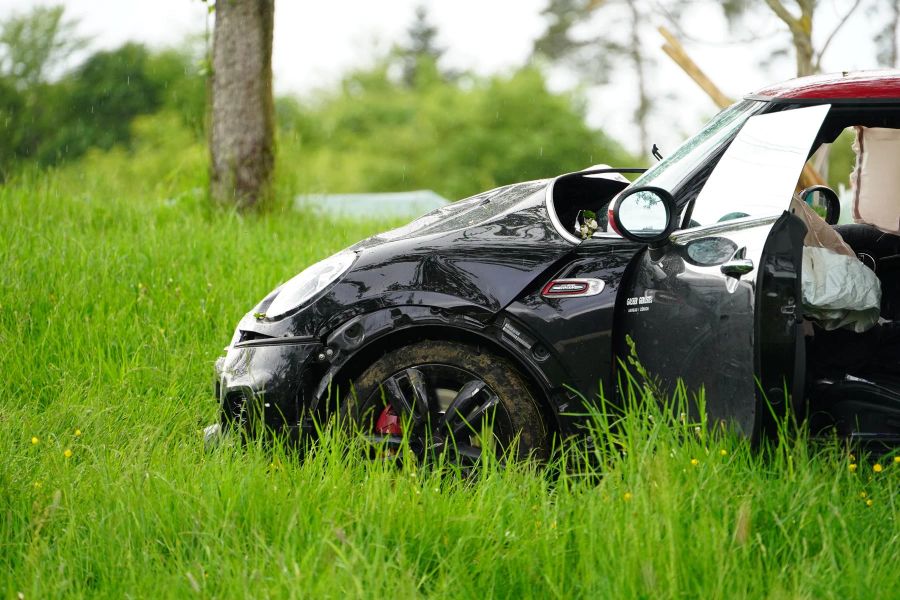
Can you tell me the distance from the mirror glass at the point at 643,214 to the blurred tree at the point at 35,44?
45442mm

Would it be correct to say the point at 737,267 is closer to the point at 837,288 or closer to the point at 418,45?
the point at 837,288

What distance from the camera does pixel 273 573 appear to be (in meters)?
2.72

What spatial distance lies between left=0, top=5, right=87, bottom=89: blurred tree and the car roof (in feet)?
149

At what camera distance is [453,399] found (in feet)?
11.8

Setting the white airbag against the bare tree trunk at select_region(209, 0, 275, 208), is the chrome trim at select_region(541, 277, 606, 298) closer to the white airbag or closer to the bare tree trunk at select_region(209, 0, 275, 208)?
the white airbag

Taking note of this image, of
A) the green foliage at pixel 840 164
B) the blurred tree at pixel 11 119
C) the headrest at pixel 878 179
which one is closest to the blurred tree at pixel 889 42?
the green foliage at pixel 840 164

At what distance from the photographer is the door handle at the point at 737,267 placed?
3193 mm

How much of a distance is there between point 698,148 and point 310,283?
1.52 m

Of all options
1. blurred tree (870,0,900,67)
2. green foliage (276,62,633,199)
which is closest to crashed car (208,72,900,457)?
blurred tree (870,0,900,67)

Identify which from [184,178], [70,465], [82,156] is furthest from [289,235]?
[82,156]

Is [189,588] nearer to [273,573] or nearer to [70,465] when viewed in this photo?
[273,573]

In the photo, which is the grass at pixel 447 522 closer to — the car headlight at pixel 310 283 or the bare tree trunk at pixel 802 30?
the car headlight at pixel 310 283

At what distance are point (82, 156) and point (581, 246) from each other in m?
45.3

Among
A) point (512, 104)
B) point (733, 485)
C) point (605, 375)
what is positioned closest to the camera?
point (733, 485)
